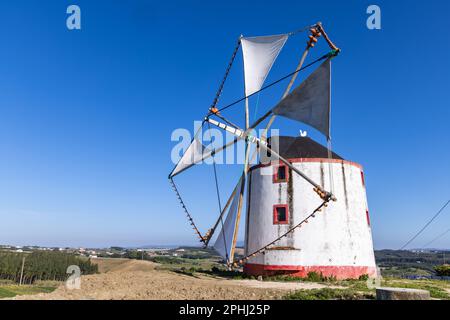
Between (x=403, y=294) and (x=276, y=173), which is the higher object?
(x=276, y=173)

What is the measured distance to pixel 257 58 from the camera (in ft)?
82.8

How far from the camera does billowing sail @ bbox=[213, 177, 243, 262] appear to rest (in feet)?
79.2

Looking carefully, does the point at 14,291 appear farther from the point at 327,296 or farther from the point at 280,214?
the point at 327,296

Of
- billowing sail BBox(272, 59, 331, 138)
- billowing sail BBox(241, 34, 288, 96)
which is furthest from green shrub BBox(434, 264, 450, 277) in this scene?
billowing sail BBox(241, 34, 288, 96)

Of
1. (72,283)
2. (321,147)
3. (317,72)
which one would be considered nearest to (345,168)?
(321,147)

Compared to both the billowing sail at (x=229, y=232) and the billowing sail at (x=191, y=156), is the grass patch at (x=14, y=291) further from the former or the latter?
the billowing sail at (x=229, y=232)

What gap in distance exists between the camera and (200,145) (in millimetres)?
28000

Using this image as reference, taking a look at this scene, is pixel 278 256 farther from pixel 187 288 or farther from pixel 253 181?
pixel 187 288

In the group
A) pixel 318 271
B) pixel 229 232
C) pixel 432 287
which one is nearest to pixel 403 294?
pixel 318 271

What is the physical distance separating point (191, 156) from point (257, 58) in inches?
379

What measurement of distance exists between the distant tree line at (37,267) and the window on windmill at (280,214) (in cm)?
10840

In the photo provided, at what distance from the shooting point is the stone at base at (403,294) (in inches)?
395

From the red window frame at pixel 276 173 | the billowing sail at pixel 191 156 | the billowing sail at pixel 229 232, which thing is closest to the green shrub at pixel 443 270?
the red window frame at pixel 276 173
